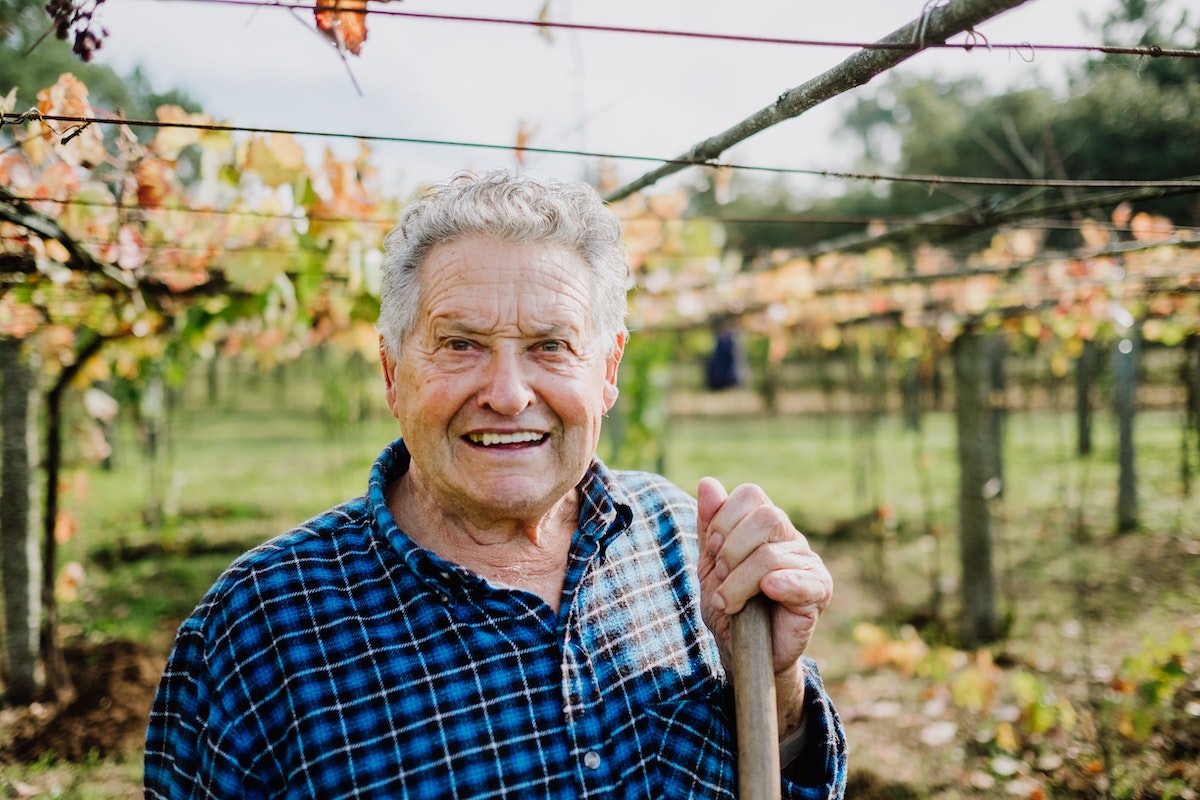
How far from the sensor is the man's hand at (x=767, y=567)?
137cm

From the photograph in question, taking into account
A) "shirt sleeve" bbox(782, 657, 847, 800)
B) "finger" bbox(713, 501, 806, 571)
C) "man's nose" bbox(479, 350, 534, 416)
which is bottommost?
"shirt sleeve" bbox(782, 657, 847, 800)

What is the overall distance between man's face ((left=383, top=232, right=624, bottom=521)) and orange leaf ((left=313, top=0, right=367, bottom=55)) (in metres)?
0.36

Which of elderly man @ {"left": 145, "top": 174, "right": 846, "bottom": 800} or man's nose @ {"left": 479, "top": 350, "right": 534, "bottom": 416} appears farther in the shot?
man's nose @ {"left": 479, "top": 350, "right": 534, "bottom": 416}

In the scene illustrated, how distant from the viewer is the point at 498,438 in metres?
1.43

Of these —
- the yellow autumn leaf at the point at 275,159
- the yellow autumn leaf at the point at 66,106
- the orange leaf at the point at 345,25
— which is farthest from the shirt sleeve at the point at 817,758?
the yellow autumn leaf at the point at 275,159

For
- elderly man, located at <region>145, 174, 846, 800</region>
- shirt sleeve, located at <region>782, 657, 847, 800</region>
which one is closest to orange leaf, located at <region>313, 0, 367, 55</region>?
elderly man, located at <region>145, 174, 846, 800</region>

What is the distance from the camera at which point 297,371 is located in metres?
31.6

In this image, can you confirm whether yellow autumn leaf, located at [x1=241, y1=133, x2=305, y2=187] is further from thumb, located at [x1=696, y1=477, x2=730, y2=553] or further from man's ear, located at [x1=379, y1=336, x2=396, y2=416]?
thumb, located at [x1=696, y1=477, x2=730, y2=553]

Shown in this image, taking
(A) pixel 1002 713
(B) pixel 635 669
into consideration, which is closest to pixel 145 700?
(B) pixel 635 669

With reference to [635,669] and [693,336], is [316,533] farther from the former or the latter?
[693,336]

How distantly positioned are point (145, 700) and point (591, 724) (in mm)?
3723

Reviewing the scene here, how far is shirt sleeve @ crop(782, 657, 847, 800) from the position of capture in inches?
59.2

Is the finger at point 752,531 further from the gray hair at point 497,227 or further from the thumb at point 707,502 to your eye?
the gray hair at point 497,227

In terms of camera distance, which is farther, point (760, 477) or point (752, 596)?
point (760, 477)
